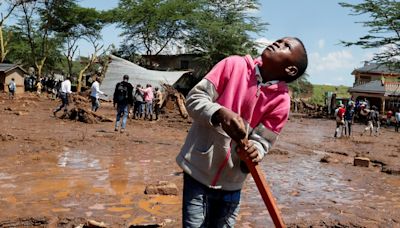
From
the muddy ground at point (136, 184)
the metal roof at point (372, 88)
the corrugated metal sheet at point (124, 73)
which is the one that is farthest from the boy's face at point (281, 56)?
the metal roof at point (372, 88)

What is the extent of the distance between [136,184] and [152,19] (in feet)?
117

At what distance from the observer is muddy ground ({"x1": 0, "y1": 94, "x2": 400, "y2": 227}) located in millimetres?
4906

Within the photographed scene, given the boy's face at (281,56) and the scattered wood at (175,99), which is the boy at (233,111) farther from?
the scattered wood at (175,99)

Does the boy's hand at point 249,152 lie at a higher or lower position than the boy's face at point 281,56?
lower

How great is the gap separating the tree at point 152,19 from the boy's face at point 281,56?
127 feet

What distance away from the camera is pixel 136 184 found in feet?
21.2

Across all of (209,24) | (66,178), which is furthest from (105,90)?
(66,178)

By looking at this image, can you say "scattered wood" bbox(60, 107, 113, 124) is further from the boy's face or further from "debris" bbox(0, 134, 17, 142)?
the boy's face

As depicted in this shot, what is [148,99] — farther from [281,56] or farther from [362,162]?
[281,56]

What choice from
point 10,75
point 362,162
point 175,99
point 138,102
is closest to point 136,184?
point 362,162

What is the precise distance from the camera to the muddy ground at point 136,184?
193 inches

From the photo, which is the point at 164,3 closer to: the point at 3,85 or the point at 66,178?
the point at 3,85

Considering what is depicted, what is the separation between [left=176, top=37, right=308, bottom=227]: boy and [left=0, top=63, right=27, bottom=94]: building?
34.2m

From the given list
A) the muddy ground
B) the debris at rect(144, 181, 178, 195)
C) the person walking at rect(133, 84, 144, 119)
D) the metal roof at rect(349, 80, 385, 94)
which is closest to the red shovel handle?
the muddy ground
